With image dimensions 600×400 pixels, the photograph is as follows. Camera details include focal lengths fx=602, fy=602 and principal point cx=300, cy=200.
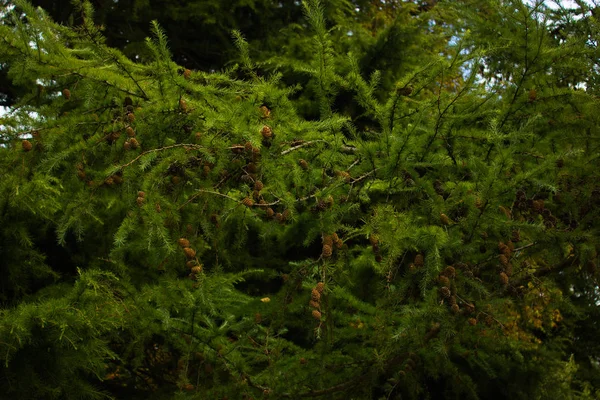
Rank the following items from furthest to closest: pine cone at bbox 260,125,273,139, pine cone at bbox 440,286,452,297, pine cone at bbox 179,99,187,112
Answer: pine cone at bbox 179,99,187,112 < pine cone at bbox 260,125,273,139 < pine cone at bbox 440,286,452,297

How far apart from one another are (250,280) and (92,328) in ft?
9.38

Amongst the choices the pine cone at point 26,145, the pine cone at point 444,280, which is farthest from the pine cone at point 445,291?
the pine cone at point 26,145

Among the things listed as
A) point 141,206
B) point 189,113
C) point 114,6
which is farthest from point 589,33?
point 114,6

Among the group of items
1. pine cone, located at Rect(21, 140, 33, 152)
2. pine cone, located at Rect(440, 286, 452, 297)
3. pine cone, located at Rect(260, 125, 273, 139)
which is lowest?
pine cone, located at Rect(440, 286, 452, 297)

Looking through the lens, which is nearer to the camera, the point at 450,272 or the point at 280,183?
the point at 450,272

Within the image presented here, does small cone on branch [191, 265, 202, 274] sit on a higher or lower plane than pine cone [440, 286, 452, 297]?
lower

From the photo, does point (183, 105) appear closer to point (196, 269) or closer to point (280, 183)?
point (280, 183)

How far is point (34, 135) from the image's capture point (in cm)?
277

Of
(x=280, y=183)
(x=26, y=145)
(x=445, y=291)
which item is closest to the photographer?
(x=445, y=291)

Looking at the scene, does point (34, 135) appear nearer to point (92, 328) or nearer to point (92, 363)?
point (92, 328)

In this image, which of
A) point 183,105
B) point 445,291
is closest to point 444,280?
point 445,291

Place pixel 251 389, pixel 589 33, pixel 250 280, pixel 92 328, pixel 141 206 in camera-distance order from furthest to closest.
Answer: pixel 250 280, pixel 251 389, pixel 589 33, pixel 92 328, pixel 141 206

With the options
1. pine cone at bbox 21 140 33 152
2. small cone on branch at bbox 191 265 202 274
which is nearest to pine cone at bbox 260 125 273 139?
small cone on branch at bbox 191 265 202 274

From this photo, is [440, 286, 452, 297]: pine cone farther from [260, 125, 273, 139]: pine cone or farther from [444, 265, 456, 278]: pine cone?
[260, 125, 273, 139]: pine cone
